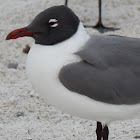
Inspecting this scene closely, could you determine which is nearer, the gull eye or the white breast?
the white breast

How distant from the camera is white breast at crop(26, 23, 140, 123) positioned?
2.03 m

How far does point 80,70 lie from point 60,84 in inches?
4.6

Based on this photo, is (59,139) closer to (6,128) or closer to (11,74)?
(6,128)

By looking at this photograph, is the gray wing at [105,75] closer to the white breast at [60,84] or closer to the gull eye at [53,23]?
the white breast at [60,84]

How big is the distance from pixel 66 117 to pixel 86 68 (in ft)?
3.30

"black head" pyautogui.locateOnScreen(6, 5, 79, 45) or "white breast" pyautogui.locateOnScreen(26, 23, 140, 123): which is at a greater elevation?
"black head" pyautogui.locateOnScreen(6, 5, 79, 45)

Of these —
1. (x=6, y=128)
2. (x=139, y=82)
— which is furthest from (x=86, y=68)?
(x=6, y=128)

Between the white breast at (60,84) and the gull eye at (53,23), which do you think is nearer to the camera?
the white breast at (60,84)

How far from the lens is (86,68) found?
6.76 ft

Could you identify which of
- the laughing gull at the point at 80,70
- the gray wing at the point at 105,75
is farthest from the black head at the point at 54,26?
the gray wing at the point at 105,75

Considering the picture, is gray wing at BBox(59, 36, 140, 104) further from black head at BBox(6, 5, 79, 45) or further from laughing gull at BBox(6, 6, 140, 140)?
black head at BBox(6, 5, 79, 45)

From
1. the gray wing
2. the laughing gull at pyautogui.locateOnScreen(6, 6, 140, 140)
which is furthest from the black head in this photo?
the gray wing

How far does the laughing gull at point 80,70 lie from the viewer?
80.3 inches

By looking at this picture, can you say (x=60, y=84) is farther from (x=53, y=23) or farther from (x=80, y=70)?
(x=53, y=23)
